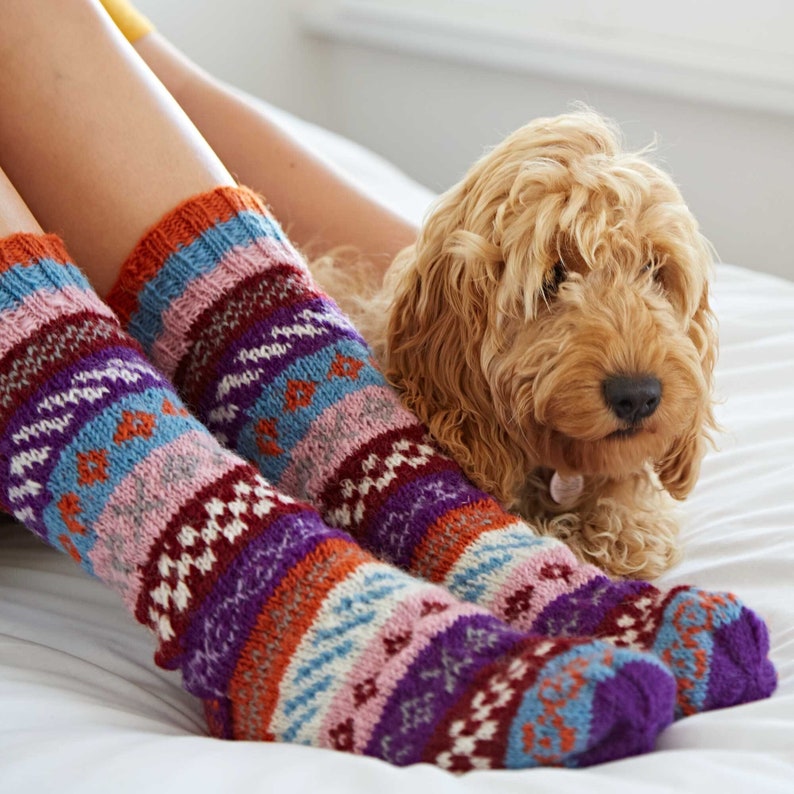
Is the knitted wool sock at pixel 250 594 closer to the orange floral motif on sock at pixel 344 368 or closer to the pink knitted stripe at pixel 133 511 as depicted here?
the pink knitted stripe at pixel 133 511

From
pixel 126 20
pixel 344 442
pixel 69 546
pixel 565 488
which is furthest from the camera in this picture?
pixel 126 20

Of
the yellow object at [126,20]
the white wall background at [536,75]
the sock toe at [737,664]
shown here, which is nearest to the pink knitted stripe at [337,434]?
the sock toe at [737,664]

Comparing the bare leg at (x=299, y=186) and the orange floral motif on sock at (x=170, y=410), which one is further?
the bare leg at (x=299, y=186)

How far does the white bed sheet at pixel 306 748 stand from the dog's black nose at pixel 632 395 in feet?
0.72

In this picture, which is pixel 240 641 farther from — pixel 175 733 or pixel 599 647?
pixel 599 647

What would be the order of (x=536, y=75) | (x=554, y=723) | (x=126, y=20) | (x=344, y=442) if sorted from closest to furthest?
(x=554, y=723) → (x=344, y=442) → (x=126, y=20) → (x=536, y=75)

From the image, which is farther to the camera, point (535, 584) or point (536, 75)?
point (536, 75)

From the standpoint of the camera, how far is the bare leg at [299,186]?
159 centimetres

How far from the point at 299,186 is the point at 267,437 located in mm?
635

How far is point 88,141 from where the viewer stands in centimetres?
118

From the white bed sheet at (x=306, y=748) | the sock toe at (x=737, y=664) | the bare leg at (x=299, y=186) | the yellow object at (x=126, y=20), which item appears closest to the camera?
the white bed sheet at (x=306, y=748)

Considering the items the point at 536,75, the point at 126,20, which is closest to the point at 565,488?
the point at 126,20

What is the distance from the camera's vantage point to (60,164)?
1180mm

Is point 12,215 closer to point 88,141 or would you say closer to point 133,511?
point 88,141
